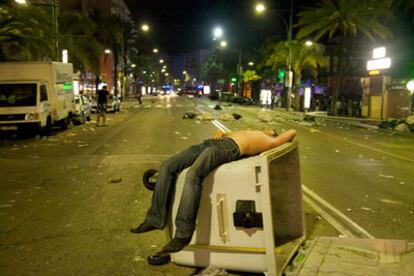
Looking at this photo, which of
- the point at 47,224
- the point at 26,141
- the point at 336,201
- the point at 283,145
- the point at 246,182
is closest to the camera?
the point at 246,182

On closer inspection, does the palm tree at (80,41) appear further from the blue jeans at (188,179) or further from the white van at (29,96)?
the blue jeans at (188,179)

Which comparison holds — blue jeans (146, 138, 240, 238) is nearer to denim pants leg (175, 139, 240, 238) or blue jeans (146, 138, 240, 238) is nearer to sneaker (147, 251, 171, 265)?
denim pants leg (175, 139, 240, 238)

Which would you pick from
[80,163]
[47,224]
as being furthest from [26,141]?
[47,224]

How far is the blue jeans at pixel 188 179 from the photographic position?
16.3ft

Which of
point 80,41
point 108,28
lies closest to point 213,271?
point 80,41

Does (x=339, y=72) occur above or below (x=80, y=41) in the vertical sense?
below

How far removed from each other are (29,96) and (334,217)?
620 inches

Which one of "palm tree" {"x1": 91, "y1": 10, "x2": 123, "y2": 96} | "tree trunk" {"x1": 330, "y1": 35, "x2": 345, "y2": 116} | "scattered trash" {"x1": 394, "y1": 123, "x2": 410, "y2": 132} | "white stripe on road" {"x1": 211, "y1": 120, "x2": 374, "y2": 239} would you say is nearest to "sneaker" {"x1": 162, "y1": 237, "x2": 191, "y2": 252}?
"white stripe on road" {"x1": 211, "y1": 120, "x2": 374, "y2": 239}

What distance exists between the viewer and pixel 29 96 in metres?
20.8

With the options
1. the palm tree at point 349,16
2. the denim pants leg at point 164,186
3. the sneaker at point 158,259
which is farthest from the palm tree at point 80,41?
the denim pants leg at point 164,186

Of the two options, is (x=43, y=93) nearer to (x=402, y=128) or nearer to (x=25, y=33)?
(x=25, y=33)

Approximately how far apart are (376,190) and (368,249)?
15.2ft

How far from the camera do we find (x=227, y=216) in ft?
16.5

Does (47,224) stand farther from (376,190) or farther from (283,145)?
(376,190)
